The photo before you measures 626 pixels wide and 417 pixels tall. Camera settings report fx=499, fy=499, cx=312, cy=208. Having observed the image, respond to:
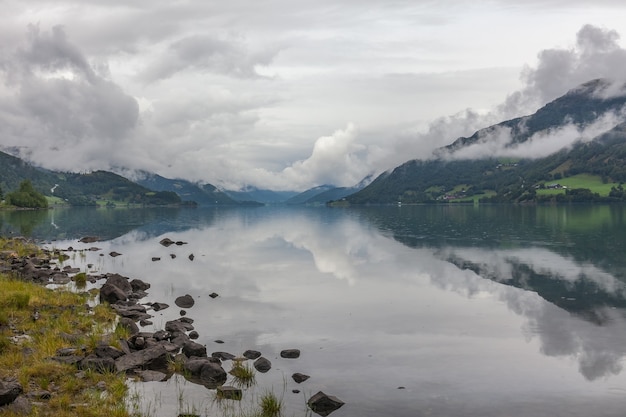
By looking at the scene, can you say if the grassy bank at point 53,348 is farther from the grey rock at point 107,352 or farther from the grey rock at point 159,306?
the grey rock at point 159,306

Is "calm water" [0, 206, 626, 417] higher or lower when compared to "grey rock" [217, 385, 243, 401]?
lower

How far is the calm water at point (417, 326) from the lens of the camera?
22844 mm

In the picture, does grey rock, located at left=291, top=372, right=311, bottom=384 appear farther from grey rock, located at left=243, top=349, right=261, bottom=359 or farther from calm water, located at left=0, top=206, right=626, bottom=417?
grey rock, located at left=243, top=349, right=261, bottom=359

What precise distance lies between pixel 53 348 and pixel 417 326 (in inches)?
918

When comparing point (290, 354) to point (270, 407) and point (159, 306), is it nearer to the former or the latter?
point (270, 407)

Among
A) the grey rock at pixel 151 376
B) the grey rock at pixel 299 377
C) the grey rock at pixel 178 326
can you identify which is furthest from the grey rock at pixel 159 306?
the grey rock at pixel 299 377

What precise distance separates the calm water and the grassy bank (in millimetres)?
2055

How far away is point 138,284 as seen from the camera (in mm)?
50531

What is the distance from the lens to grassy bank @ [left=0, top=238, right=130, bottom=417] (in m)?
19.6

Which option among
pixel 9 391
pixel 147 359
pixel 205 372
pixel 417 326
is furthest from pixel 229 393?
pixel 417 326

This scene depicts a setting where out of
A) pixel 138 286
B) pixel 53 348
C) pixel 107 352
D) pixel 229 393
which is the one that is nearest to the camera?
pixel 229 393

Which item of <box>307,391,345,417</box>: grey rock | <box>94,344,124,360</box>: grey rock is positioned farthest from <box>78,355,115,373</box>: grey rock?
<box>307,391,345,417</box>: grey rock

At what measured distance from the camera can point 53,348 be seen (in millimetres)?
25922

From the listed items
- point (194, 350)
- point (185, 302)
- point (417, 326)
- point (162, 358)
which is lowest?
point (417, 326)
